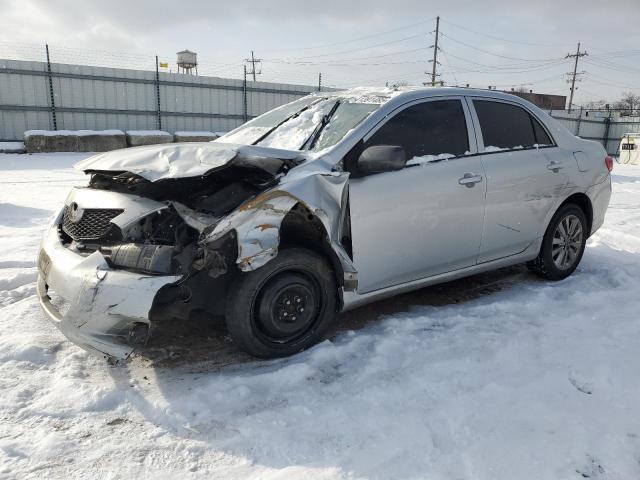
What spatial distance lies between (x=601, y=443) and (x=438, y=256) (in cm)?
165

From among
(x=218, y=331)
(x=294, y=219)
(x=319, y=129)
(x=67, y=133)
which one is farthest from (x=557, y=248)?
(x=67, y=133)

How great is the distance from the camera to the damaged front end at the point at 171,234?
2.62m

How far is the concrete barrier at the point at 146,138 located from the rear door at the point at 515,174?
14.6m

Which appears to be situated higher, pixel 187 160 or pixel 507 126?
pixel 507 126

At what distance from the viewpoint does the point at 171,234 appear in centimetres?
292

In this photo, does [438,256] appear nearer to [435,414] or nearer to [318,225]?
[318,225]

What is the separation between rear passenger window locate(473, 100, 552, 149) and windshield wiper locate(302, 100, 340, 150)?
1.18 m

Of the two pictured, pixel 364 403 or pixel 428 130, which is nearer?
pixel 364 403

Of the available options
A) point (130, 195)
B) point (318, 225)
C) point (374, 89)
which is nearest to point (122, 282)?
point (130, 195)

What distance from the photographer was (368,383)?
2.84 meters

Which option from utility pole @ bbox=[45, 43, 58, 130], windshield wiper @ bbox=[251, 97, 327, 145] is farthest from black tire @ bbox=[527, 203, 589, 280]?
utility pole @ bbox=[45, 43, 58, 130]

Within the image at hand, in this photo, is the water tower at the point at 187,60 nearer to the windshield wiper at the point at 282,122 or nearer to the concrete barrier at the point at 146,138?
the concrete barrier at the point at 146,138

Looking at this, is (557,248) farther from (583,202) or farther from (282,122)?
(282,122)

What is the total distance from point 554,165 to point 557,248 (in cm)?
78
